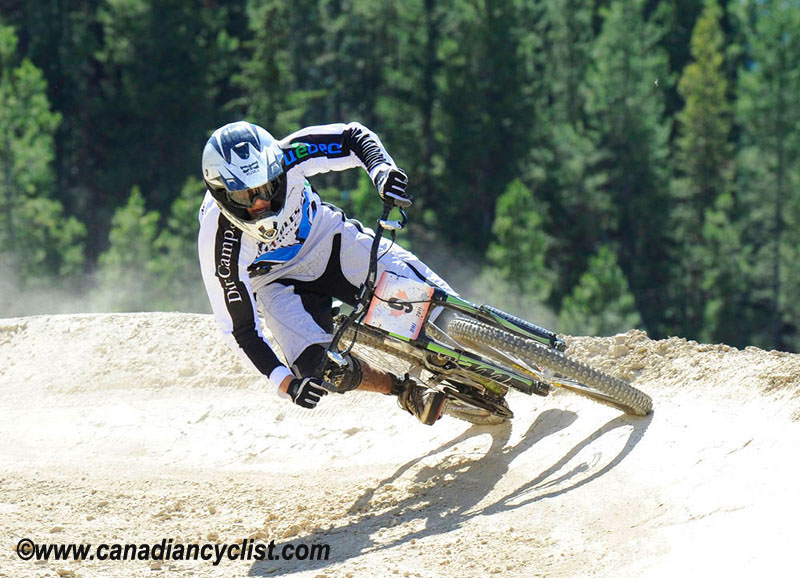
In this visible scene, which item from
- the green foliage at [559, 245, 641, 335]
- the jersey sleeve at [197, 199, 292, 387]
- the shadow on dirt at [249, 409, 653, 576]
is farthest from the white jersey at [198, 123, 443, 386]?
the green foliage at [559, 245, 641, 335]

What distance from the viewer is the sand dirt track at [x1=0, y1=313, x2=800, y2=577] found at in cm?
598

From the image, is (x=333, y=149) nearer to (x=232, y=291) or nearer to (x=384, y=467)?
(x=232, y=291)

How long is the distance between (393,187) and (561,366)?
1631 mm

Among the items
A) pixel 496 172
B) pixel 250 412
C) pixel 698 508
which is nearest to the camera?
pixel 698 508

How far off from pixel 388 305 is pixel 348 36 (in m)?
46.8

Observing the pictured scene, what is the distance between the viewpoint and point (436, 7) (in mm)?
49562

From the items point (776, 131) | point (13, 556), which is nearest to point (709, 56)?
point (776, 131)

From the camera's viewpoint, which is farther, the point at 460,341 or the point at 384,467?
the point at 384,467

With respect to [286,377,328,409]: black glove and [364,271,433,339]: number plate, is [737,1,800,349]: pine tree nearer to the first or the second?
[364,271,433,339]: number plate

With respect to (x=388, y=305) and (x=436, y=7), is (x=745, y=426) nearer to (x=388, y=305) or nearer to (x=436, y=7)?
(x=388, y=305)

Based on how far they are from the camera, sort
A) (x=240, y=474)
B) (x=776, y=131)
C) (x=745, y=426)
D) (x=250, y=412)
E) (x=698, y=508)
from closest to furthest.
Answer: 1. (x=698, y=508)
2. (x=745, y=426)
3. (x=240, y=474)
4. (x=250, y=412)
5. (x=776, y=131)

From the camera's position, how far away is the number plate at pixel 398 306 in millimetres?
7191

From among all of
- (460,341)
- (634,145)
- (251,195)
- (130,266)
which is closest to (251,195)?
(251,195)

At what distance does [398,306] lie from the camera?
720 centimetres
